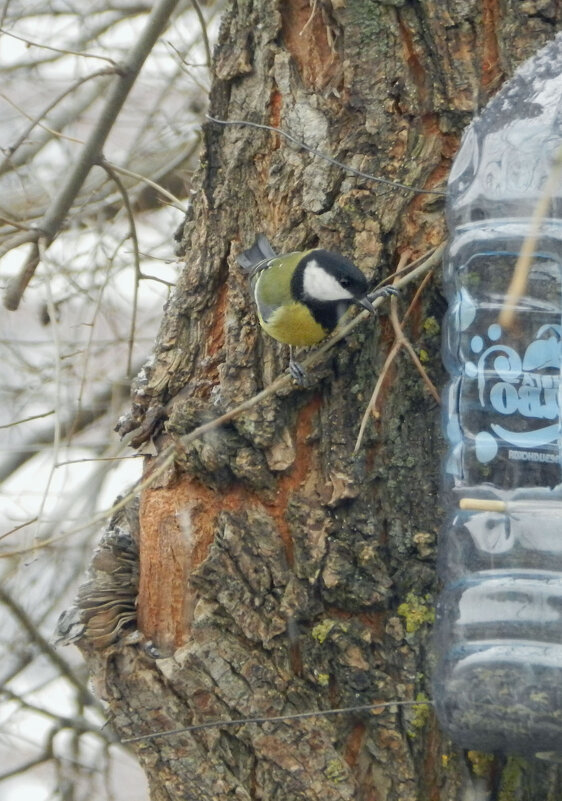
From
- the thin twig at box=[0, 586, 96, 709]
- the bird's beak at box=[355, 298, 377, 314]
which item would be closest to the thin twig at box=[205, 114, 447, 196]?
the bird's beak at box=[355, 298, 377, 314]

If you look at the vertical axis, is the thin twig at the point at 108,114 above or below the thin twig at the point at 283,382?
above

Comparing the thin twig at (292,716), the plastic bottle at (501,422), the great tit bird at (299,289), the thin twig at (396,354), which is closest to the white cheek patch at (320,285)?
the great tit bird at (299,289)

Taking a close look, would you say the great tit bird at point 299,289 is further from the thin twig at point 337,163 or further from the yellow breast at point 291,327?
the thin twig at point 337,163

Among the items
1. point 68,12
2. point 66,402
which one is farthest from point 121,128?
point 66,402

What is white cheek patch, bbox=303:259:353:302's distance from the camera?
1.97 m

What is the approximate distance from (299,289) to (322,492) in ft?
1.55

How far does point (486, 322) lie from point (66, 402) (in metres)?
1.73

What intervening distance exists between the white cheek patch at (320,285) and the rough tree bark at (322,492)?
2.4 inches

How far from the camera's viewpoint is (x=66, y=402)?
325 cm

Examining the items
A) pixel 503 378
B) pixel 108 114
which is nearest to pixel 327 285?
pixel 503 378

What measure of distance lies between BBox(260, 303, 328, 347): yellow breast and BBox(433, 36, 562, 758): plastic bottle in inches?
Result: 11.2

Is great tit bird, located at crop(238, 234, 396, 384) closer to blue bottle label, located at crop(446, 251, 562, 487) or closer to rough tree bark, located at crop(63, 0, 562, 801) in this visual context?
rough tree bark, located at crop(63, 0, 562, 801)

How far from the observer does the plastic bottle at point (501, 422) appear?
1.73 m

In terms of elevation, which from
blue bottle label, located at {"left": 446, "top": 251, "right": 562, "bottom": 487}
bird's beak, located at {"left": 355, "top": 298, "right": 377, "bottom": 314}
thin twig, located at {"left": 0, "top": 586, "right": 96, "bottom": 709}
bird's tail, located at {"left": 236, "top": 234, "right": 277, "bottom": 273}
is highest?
bird's tail, located at {"left": 236, "top": 234, "right": 277, "bottom": 273}
